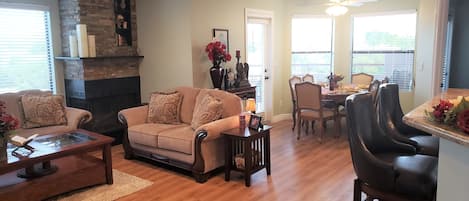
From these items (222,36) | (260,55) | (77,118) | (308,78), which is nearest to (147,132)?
(77,118)

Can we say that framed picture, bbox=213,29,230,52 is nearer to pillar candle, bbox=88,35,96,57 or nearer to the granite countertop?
pillar candle, bbox=88,35,96,57

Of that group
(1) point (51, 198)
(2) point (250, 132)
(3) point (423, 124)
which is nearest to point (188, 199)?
(2) point (250, 132)

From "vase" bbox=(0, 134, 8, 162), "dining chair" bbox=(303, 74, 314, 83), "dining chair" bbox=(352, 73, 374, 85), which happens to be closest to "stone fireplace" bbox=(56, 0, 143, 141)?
"vase" bbox=(0, 134, 8, 162)

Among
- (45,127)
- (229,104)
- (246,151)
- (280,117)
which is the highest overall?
(229,104)

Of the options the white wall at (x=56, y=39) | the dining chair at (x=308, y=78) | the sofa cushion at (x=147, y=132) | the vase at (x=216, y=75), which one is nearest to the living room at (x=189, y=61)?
the white wall at (x=56, y=39)

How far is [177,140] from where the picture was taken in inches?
165

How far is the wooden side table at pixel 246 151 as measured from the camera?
3.94 meters

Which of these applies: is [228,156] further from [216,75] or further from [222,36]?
[222,36]

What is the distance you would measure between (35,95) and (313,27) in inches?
208

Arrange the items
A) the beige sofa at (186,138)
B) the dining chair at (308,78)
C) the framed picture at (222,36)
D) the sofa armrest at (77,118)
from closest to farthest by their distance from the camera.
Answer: the beige sofa at (186,138), the sofa armrest at (77,118), the framed picture at (222,36), the dining chair at (308,78)

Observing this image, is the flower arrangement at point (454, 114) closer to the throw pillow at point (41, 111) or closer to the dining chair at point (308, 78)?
the throw pillow at point (41, 111)

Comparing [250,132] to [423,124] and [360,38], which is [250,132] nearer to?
[423,124]

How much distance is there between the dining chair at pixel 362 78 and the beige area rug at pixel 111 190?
4648 mm

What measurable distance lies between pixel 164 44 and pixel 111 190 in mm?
2756
